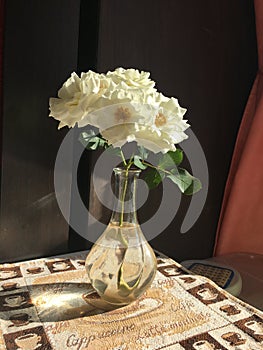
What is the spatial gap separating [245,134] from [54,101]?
2.78ft

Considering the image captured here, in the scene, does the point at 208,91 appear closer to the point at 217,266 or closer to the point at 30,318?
the point at 217,266

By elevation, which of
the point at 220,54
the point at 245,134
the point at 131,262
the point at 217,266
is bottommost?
the point at 217,266

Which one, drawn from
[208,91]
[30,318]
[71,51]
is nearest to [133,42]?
[71,51]

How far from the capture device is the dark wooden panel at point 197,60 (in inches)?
43.9

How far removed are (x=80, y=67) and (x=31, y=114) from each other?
0.19 metres

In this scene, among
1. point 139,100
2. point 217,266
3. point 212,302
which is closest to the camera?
point 139,100

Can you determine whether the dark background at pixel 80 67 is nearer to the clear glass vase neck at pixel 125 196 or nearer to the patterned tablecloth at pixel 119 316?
the patterned tablecloth at pixel 119 316

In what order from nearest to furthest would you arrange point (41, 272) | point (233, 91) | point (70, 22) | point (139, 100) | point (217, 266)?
point (139, 100) < point (41, 272) < point (70, 22) < point (217, 266) < point (233, 91)

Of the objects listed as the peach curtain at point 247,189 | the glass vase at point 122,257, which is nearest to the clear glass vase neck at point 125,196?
the glass vase at point 122,257

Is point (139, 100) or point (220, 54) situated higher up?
point (220, 54)

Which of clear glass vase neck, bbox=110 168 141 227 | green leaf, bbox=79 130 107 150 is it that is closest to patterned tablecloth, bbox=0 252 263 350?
clear glass vase neck, bbox=110 168 141 227

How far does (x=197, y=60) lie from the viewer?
1280 millimetres

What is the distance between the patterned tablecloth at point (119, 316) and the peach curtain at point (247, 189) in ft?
1.72

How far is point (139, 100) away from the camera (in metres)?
0.71
